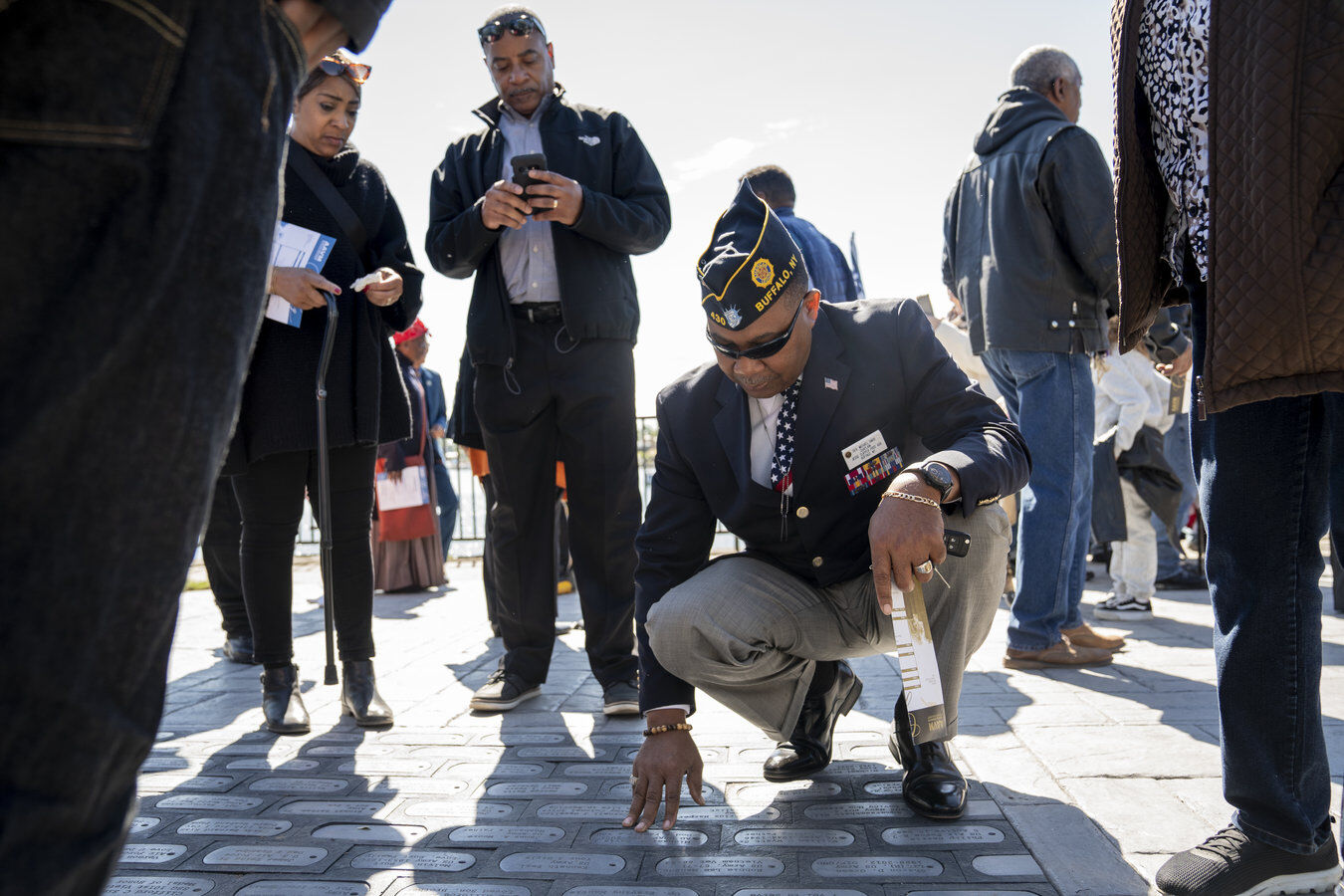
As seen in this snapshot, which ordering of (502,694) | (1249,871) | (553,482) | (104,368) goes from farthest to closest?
1. (553,482)
2. (502,694)
3. (1249,871)
4. (104,368)

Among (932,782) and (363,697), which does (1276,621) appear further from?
(363,697)

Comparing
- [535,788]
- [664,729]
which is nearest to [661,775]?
[664,729]

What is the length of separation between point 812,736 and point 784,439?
2.52 ft

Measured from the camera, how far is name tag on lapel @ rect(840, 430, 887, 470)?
2488mm

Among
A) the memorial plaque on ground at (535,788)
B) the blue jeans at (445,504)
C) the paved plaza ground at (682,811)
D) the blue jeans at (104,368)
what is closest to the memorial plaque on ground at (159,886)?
the paved plaza ground at (682,811)

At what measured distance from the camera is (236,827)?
2320 mm

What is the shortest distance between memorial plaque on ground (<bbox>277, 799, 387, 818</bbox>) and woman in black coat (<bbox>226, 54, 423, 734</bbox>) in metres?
0.75

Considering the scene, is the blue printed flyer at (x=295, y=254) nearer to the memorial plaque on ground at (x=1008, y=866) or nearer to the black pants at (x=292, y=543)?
the black pants at (x=292, y=543)

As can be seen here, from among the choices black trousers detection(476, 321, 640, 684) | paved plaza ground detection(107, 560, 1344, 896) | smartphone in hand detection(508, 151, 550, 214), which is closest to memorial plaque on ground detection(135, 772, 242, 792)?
paved plaza ground detection(107, 560, 1344, 896)

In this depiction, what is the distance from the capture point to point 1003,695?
3387 millimetres

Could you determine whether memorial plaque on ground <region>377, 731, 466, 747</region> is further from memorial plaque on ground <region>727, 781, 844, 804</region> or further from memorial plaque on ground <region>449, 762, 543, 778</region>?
memorial plaque on ground <region>727, 781, 844, 804</region>

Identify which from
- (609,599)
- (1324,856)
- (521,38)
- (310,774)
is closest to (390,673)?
(609,599)

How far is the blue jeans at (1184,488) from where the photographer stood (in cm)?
617

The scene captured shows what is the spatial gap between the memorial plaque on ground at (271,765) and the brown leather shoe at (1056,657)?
249 cm
